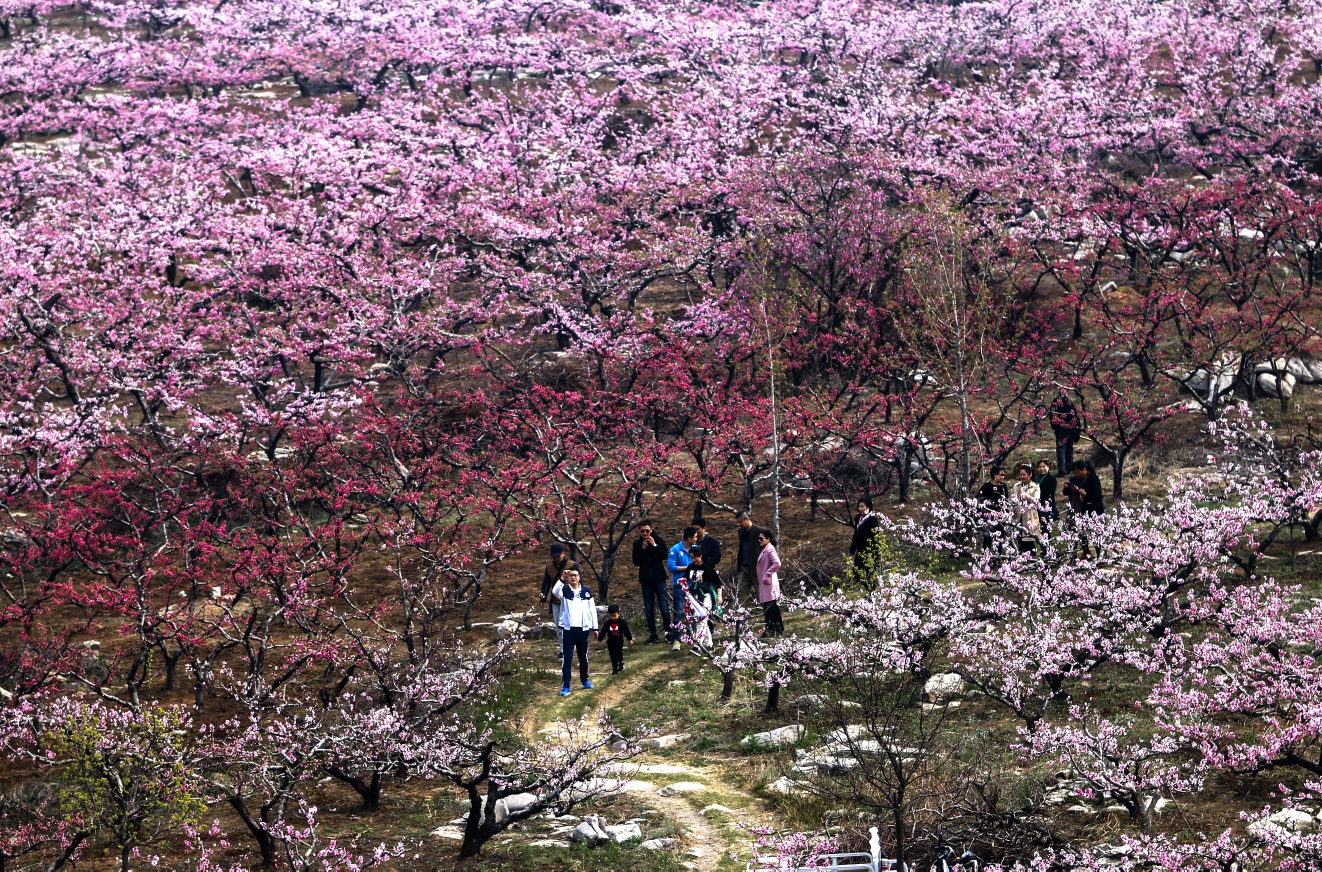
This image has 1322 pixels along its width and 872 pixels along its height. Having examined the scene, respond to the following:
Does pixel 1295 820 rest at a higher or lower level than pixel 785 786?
higher

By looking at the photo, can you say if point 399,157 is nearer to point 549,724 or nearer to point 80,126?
point 80,126

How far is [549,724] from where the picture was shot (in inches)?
628

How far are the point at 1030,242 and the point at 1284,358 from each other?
7642 mm

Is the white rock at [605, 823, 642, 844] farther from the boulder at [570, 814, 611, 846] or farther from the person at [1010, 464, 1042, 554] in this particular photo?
the person at [1010, 464, 1042, 554]

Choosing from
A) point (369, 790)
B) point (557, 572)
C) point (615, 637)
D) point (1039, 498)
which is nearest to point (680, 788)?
point (369, 790)

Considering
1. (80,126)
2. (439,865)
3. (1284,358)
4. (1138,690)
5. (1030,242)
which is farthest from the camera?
(80,126)

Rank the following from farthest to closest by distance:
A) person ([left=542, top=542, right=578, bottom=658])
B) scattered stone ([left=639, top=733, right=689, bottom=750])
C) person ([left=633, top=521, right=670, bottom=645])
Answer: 1. person ([left=633, top=521, right=670, bottom=645])
2. person ([left=542, top=542, right=578, bottom=658])
3. scattered stone ([left=639, top=733, right=689, bottom=750])

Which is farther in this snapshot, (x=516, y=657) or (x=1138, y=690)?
(x=516, y=657)

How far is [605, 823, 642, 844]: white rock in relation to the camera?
39.7 ft

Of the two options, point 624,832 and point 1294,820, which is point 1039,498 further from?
point 624,832

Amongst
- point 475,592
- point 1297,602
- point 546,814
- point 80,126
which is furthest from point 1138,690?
point 80,126

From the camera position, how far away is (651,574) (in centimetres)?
1853

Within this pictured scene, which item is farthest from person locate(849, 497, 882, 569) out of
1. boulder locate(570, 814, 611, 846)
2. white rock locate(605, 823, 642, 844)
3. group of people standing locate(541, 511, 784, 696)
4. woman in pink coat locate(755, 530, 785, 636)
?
boulder locate(570, 814, 611, 846)

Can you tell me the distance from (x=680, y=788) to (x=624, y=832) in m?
1.49
